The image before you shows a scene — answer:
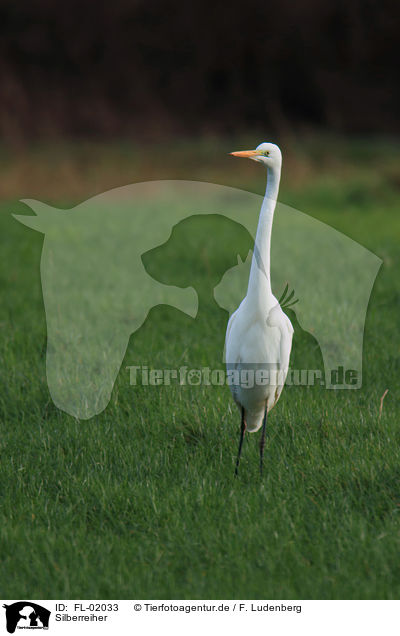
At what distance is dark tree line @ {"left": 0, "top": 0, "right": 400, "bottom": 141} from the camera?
17312 millimetres

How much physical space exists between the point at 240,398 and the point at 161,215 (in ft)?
25.6

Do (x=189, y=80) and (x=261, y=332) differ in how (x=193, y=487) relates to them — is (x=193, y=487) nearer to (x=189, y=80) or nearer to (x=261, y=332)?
(x=261, y=332)

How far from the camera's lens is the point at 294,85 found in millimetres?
18656

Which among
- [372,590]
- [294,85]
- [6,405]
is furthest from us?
[294,85]

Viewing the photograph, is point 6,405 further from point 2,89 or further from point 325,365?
point 2,89

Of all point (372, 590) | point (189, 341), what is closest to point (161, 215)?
point (189, 341)

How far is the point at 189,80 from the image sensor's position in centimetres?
1844

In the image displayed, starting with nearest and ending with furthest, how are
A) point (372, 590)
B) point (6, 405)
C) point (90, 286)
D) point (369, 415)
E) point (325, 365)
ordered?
point (372, 590) < point (369, 415) < point (6, 405) < point (325, 365) < point (90, 286)

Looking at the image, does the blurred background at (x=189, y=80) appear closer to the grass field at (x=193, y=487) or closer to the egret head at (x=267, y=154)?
the grass field at (x=193, y=487)
